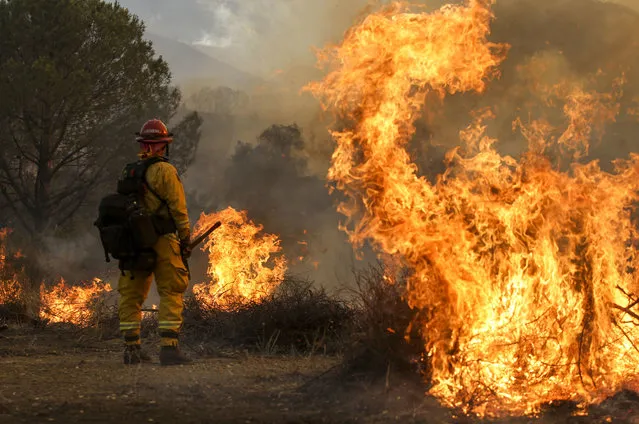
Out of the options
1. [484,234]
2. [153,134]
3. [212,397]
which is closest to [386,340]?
[484,234]

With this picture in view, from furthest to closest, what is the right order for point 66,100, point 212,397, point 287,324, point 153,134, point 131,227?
point 66,100 < point 287,324 < point 153,134 < point 131,227 < point 212,397

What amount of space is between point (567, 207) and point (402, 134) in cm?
134

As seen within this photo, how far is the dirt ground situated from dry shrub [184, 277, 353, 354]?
0.82 m

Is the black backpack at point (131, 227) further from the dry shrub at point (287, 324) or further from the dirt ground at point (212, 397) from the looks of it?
the dry shrub at point (287, 324)

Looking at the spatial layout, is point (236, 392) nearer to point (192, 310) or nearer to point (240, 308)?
point (240, 308)

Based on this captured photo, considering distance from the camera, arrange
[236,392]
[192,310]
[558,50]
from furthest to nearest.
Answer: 1. [558,50]
2. [192,310]
3. [236,392]

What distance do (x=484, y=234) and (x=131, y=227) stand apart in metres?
3.17

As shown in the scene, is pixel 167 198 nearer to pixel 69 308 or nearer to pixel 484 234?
pixel 484 234

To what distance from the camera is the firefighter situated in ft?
21.8

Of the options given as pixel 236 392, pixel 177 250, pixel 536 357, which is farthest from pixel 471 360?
pixel 177 250

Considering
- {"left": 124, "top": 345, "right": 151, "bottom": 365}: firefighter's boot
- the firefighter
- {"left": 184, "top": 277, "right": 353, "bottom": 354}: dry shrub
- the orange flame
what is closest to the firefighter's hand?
the firefighter

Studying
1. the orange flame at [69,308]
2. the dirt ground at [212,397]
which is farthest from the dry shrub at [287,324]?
the orange flame at [69,308]

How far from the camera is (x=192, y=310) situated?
9.00 meters

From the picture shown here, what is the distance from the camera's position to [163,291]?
21.8ft
